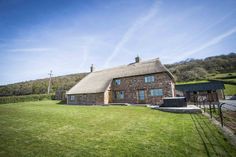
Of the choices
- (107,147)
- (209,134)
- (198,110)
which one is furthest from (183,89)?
(107,147)

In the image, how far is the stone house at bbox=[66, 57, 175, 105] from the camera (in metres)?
20.3

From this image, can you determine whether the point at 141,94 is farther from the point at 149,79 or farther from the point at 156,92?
the point at 149,79

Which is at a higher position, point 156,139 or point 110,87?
point 110,87

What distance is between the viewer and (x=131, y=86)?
22.7 m

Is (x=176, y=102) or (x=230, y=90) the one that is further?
(x=230, y=90)

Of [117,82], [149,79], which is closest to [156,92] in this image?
[149,79]

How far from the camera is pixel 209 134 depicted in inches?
261

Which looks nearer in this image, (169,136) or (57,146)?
(57,146)

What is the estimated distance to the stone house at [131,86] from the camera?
20312 mm

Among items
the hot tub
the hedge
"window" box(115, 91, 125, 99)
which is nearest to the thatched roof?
"window" box(115, 91, 125, 99)

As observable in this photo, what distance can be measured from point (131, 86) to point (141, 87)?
1942mm

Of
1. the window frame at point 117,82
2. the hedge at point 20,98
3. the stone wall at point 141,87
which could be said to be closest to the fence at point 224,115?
the stone wall at point 141,87

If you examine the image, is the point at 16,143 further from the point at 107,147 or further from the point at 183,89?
the point at 183,89

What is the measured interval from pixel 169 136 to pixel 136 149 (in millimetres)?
2421
